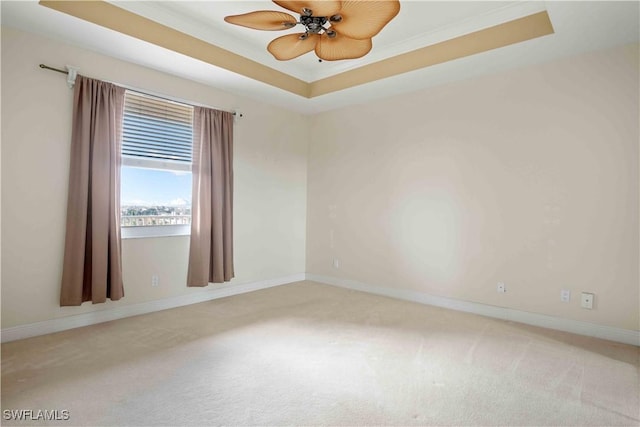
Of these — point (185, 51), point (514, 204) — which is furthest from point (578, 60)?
point (185, 51)

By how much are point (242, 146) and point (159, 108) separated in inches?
43.5

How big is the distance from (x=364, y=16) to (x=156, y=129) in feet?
8.66

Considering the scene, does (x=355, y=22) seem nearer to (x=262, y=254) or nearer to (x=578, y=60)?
(x=578, y=60)

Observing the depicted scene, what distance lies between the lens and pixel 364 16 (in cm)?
211

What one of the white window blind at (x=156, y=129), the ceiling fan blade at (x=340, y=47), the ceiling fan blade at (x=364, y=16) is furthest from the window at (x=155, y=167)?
the ceiling fan blade at (x=364, y=16)

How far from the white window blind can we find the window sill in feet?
2.39

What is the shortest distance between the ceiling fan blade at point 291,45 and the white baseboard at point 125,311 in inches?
112

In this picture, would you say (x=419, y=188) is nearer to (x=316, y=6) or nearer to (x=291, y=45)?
(x=291, y=45)

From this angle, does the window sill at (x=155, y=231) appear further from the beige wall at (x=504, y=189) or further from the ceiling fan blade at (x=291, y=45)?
the ceiling fan blade at (x=291, y=45)

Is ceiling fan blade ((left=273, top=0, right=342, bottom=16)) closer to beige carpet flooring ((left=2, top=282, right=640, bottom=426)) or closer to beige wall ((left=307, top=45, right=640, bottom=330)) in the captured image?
beige carpet flooring ((left=2, top=282, right=640, bottom=426))

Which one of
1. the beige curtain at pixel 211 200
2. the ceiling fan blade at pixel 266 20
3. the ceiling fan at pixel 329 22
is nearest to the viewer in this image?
the ceiling fan at pixel 329 22

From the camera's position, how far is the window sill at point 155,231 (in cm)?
355

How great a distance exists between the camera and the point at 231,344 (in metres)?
2.85

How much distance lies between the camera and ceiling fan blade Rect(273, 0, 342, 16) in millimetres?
1982
